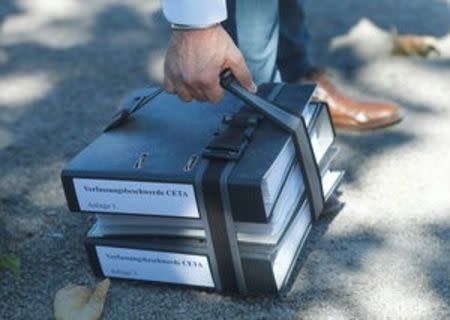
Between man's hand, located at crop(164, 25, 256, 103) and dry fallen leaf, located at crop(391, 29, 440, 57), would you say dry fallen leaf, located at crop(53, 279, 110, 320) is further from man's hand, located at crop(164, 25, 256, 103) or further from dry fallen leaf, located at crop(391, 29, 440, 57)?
dry fallen leaf, located at crop(391, 29, 440, 57)

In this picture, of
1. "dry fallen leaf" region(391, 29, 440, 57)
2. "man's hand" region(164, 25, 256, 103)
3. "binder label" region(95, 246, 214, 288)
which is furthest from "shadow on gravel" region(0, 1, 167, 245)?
"dry fallen leaf" region(391, 29, 440, 57)

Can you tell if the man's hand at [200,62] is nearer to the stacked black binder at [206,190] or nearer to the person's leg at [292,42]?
the stacked black binder at [206,190]

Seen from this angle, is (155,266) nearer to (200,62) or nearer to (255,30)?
(200,62)

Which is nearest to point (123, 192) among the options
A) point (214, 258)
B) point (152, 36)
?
point (214, 258)

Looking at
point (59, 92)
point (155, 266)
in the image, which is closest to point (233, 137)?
point (155, 266)

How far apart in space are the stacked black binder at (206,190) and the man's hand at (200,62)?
0.11 feet

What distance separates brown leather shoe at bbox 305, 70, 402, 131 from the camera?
2.48m

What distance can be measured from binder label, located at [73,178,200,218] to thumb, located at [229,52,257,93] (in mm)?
221

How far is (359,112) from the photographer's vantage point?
2480mm

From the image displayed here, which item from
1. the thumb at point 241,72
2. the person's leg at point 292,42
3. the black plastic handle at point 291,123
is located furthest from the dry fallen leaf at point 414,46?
the thumb at point 241,72

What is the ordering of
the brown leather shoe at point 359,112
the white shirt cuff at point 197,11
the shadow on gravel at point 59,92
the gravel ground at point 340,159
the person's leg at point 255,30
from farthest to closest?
the brown leather shoe at point 359,112, the shadow on gravel at point 59,92, the person's leg at point 255,30, the gravel ground at point 340,159, the white shirt cuff at point 197,11

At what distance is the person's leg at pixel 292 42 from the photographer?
8.45 ft

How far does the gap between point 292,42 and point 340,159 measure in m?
→ 0.41

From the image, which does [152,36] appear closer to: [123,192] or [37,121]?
[37,121]
